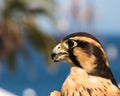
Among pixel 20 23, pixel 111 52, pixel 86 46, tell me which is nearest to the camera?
pixel 86 46

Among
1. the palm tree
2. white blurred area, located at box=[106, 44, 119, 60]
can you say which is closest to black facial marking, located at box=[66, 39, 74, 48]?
the palm tree

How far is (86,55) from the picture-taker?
1786 millimetres

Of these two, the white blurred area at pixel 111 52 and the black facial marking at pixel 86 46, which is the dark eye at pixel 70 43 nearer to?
the black facial marking at pixel 86 46

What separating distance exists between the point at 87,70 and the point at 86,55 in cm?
5

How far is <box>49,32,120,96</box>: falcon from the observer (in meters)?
1.76

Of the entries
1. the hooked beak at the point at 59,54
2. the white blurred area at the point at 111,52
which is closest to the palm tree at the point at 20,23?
the hooked beak at the point at 59,54

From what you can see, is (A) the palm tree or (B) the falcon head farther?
(A) the palm tree

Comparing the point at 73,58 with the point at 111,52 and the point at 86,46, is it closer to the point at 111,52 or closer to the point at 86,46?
the point at 86,46

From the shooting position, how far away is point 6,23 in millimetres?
9992

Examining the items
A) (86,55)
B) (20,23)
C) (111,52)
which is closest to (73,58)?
(86,55)

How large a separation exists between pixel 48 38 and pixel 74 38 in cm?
765

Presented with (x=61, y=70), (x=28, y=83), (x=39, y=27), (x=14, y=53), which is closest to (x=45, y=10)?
(x=39, y=27)

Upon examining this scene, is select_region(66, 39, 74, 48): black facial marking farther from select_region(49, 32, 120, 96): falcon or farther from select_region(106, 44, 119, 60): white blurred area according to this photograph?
select_region(106, 44, 119, 60): white blurred area

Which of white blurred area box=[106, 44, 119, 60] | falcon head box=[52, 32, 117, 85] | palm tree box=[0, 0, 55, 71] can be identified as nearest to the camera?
falcon head box=[52, 32, 117, 85]
